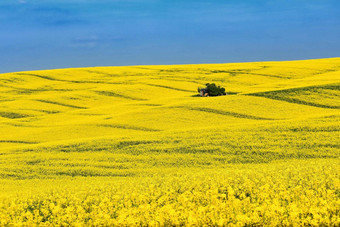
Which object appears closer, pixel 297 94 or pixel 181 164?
pixel 181 164

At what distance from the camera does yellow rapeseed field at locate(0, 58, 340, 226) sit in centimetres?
976

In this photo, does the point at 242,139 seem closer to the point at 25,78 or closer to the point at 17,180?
the point at 17,180

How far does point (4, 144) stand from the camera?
86.1ft

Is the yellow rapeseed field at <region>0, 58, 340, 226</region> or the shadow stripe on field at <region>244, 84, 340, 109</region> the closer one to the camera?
the yellow rapeseed field at <region>0, 58, 340, 226</region>

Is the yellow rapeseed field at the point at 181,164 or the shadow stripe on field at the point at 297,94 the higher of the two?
the shadow stripe on field at the point at 297,94

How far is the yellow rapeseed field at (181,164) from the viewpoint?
976 centimetres

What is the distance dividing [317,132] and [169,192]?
11.8 m

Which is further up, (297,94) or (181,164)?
(297,94)

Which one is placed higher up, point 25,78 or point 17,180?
point 25,78

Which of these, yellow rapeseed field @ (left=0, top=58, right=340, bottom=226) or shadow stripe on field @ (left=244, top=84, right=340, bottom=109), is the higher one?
shadow stripe on field @ (left=244, top=84, right=340, bottom=109)

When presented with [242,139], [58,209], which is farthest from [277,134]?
[58,209]

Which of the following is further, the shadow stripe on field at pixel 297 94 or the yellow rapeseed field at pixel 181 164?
the shadow stripe on field at pixel 297 94

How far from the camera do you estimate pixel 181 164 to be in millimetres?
17375

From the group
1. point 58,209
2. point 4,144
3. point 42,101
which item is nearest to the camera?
point 58,209
